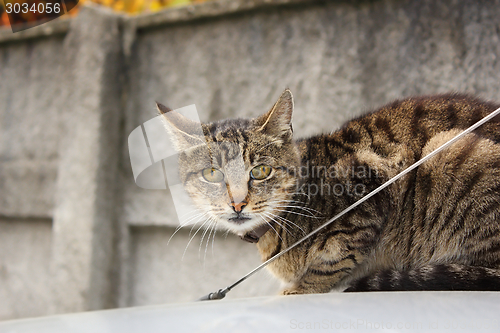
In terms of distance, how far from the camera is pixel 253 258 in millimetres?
1783

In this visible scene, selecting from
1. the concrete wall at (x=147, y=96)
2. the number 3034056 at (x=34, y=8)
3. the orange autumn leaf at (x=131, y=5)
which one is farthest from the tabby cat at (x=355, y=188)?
the number 3034056 at (x=34, y=8)

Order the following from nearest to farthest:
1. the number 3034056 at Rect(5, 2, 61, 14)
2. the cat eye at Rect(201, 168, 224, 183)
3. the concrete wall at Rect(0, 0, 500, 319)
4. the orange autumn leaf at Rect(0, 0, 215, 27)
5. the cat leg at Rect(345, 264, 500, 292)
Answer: the cat leg at Rect(345, 264, 500, 292)
the cat eye at Rect(201, 168, 224, 183)
the concrete wall at Rect(0, 0, 500, 319)
the number 3034056 at Rect(5, 2, 61, 14)
the orange autumn leaf at Rect(0, 0, 215, 27)

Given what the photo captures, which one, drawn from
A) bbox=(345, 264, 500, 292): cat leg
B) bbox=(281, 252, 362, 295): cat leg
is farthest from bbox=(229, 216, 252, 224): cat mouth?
bbox=(345, 264, 500, 292): cat leg

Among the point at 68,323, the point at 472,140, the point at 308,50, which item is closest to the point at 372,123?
the point at 472,140

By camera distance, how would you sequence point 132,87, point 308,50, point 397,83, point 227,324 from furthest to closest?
point 132,87 < point 308,50 < point 397,83 < point 227,324

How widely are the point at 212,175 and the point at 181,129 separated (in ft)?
0.52

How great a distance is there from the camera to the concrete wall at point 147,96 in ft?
5.03

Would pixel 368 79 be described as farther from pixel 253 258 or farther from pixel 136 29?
pixel 136 29

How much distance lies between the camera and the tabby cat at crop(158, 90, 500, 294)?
0.91 metres

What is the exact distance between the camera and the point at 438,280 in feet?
2.56

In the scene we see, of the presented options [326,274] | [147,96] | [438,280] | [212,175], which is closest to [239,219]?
[212,175]

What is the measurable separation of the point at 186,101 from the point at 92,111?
0.56 meters

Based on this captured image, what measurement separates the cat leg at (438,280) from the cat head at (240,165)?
0.34m

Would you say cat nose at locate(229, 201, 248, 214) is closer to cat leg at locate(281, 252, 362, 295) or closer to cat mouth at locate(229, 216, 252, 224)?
cat mouth at locate(229, 216, 252, 224)
